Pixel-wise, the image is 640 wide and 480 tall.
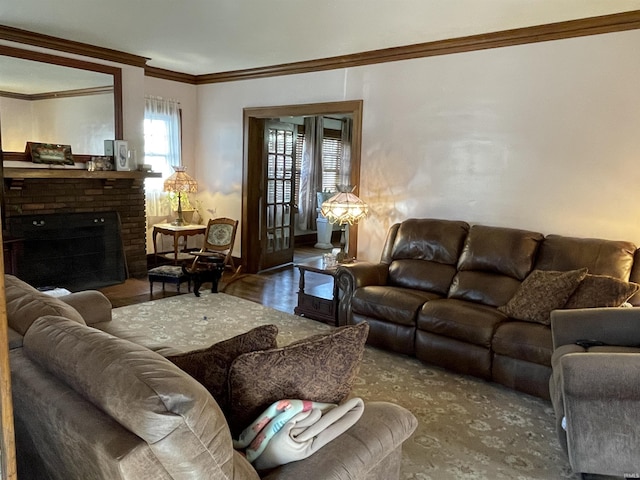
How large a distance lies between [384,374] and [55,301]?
225 cm

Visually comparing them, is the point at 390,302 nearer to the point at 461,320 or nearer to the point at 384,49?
the point at 461,320

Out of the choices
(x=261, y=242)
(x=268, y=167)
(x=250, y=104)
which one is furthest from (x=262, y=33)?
(x=261, y=242)

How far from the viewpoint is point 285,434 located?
1427 mm

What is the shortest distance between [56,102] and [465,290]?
4.49 m

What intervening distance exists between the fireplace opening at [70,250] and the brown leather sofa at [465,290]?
3045 millimetres

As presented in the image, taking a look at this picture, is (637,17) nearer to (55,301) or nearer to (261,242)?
(55,301)

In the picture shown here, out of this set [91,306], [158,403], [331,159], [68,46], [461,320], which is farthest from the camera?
[331,159]

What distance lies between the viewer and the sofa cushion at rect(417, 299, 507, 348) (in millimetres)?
3428

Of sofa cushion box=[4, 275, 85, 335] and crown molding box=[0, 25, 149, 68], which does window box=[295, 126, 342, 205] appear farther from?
sofa cushion box=[4, 275, 85, 335]

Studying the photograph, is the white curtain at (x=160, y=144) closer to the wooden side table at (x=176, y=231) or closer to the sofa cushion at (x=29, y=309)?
the wooden side table at (x=176, y=231)

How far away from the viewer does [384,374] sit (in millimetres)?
3574

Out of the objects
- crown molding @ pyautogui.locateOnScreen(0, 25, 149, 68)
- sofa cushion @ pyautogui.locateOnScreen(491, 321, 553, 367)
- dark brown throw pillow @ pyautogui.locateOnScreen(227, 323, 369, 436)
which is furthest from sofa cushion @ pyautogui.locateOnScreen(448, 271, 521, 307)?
crown molding @ pyautogui.locateOnScreen(0, 25, 149, 68)

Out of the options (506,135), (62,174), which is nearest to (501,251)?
(506,135)

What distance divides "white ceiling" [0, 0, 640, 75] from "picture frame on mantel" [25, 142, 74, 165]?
1107 millimetres
